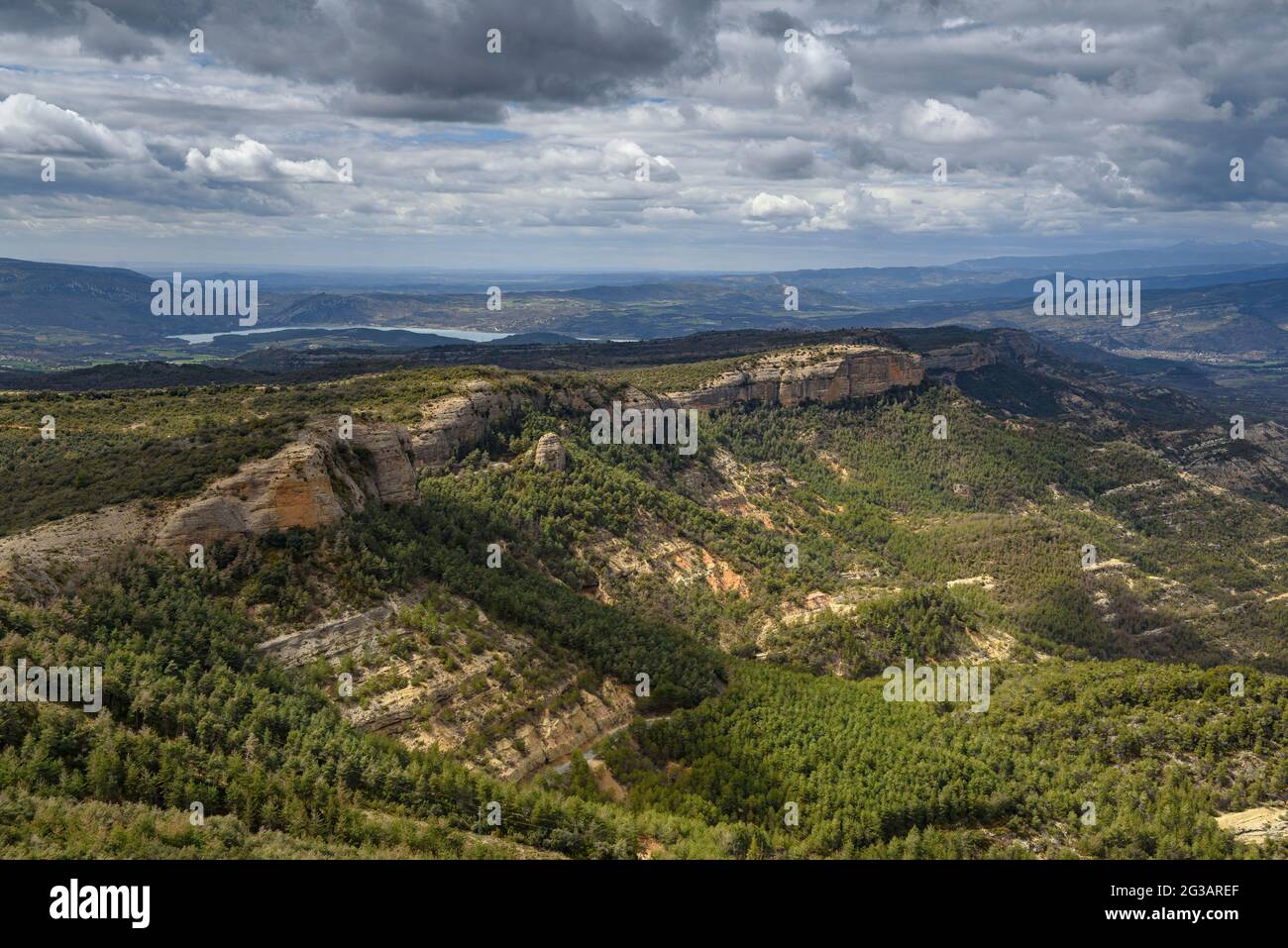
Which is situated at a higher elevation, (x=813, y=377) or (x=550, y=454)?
(x=813, y=377)

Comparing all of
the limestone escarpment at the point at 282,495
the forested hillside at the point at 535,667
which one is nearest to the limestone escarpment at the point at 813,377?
the forested hillside at the point at 535,667

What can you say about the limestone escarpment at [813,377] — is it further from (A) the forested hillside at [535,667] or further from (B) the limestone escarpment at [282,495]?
(B) the limestone escarpment at [282,495]

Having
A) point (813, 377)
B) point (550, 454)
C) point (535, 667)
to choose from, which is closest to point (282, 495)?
point (535, 667)

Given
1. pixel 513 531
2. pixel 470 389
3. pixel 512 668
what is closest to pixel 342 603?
pixel 512 668

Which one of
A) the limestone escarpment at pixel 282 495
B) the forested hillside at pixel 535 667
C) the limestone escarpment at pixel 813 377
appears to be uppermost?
the limestone escarpment at pixel 813 377

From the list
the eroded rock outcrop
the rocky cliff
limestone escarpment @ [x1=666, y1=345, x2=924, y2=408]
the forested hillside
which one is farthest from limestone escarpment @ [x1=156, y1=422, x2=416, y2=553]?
limestone escarpment @ [x1=666, y1=345, x2=924, y2=408]

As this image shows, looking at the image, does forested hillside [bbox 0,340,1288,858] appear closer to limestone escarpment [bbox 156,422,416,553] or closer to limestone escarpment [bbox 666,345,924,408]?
limestone escarpment [bbox 156,422,416,553]

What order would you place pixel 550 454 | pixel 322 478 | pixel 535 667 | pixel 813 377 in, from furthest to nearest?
pixel 813 377
pixel 550 454
pixel 322 478
pixel 535 667

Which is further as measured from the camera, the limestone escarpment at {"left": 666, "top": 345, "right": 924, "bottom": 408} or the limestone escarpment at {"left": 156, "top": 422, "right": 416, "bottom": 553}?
the limestone escarpment at {"left": 666, "top": 345, "right": 924, "bottom": 408}

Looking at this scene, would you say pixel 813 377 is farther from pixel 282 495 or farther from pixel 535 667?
pixel 282 495

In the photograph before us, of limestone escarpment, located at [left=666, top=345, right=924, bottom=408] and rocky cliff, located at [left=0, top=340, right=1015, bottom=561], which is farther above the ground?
limestone escarpment, located at [left=666, top=345, right=924, bottom=408]
